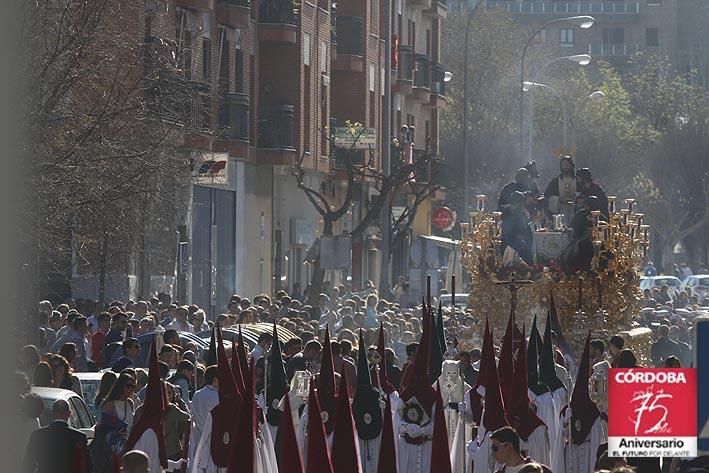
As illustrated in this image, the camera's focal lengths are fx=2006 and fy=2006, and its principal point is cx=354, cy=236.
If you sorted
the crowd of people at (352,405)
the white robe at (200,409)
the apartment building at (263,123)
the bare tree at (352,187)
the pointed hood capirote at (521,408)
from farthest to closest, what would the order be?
the bare tree at (352,187), the apartment building at (263,123), the white robe at (200,409), the pointed hood capirote at (521,408), the crowd of people at (352,405)

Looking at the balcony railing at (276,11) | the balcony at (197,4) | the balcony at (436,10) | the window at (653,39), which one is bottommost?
the balcony at (197,4)

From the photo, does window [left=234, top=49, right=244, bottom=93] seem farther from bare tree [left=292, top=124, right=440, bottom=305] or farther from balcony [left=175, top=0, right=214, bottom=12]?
balcony [left=175, top=0, right=214, bottom=12]

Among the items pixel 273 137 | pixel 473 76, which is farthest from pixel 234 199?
pixel 473 76

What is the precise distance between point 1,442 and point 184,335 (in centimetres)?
972

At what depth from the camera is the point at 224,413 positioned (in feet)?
46.9

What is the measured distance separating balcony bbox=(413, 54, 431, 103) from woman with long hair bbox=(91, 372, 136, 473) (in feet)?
160

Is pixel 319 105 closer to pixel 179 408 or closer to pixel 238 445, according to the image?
pixel 179 408

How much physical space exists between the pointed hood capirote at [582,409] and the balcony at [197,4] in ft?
71.4

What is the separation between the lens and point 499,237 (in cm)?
2597

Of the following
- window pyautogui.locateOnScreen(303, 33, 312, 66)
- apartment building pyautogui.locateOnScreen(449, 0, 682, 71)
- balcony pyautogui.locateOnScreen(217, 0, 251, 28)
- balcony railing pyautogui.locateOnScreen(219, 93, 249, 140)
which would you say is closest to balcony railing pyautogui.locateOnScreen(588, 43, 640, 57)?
apartment building pyautogui.locateOnScreen(449, 0, 682, 71)

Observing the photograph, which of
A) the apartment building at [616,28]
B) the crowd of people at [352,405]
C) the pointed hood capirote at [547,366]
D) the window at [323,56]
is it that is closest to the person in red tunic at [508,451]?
the crowd of people at [352,405]

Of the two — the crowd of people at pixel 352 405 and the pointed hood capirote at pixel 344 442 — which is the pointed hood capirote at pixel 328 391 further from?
the pointed hood capirote at pixel 344 442

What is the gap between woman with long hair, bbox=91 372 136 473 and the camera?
1390 centimetres

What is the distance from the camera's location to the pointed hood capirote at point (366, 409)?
15.8 metres
